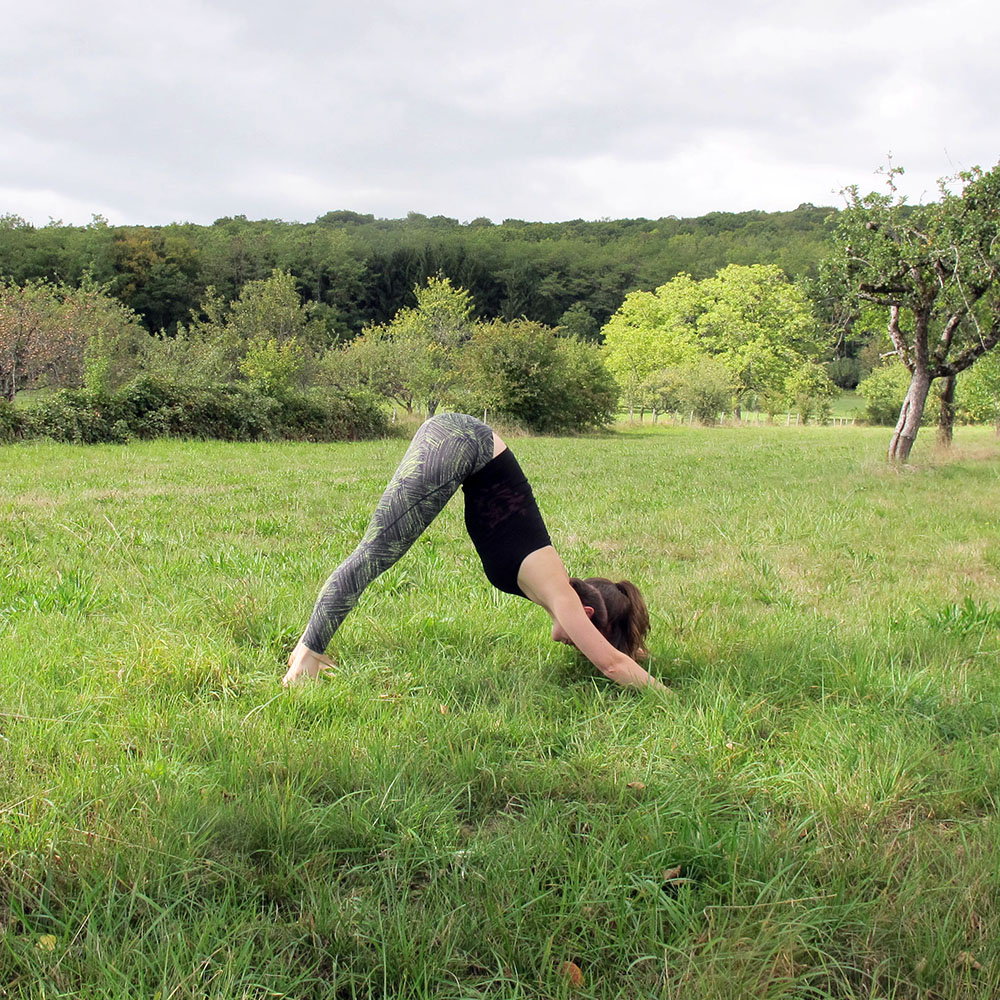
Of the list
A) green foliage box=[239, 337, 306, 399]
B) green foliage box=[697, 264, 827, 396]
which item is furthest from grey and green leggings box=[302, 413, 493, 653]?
green foliage box=[697, 264, 827, 396]

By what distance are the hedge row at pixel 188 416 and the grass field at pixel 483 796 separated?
14677 mm

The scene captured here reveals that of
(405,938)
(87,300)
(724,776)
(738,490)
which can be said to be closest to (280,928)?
(405,938)

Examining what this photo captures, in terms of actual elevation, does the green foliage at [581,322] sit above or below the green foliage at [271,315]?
above

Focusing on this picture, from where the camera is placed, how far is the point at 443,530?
7504 mm

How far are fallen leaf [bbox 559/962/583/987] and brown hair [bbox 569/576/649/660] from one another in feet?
5.73

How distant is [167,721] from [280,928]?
1.26 metres

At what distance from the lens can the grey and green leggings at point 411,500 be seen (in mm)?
3082

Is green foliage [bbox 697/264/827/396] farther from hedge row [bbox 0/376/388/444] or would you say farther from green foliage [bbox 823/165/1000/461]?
green foliage [bbox 823/165/1000/461]

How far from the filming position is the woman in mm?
3086

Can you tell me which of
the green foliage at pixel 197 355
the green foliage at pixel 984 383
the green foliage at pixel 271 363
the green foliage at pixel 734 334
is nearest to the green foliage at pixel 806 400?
the green foliage at pixel 734 334

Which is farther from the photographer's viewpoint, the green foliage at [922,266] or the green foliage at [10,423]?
the green foliage at [10,423]

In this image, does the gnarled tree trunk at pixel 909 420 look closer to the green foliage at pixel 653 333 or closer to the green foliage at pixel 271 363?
the green foliage at pixel 271 363

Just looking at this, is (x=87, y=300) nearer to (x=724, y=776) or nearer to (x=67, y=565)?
(x=67, y=565)

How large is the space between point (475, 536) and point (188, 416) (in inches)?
763
